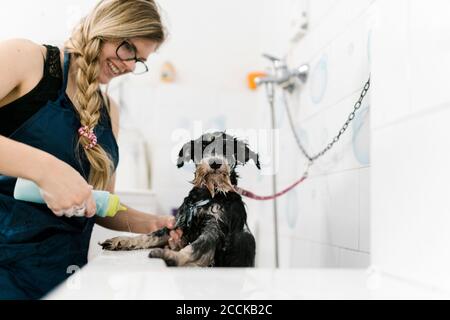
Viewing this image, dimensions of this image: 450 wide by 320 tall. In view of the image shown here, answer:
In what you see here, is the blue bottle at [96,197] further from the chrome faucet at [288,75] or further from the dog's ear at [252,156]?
the chrome faucet at [288,75]

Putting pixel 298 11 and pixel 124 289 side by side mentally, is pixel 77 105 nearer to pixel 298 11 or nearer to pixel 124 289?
pixel 124 289

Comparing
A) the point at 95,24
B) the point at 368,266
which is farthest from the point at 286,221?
the point at 95,24

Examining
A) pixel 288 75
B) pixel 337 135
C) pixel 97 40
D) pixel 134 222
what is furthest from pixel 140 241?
pixel 288 75

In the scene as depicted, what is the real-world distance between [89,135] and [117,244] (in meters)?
A: 0.21

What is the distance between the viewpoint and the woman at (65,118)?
74 centimetres

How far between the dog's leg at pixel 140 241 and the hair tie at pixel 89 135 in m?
0.18

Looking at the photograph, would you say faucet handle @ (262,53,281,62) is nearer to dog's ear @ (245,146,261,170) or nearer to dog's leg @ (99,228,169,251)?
dog's ear @ (245,146,261,170)

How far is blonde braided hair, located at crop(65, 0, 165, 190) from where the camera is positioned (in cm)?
73

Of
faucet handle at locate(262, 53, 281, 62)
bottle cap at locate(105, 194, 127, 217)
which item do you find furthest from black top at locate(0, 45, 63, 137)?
faucet handle at locate(262, 53, 281, 62)

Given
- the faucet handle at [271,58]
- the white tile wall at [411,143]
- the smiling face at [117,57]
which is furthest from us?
the faucet handle at [271,58]

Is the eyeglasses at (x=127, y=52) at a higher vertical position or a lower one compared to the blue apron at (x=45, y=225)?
higher

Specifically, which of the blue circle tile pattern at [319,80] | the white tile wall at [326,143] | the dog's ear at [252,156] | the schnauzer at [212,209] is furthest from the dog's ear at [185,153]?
the blue circle tile pattern at [319,80]

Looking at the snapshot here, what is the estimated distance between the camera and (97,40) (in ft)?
2.44
